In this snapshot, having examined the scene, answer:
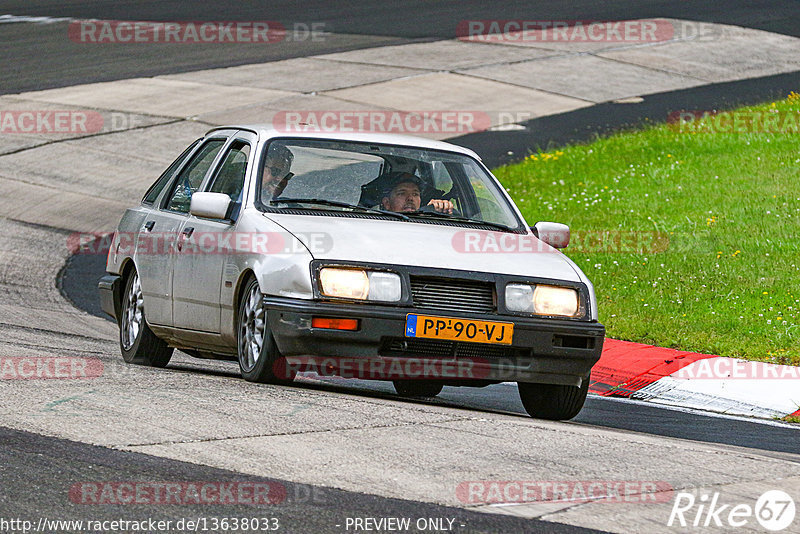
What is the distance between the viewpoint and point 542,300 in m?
7.58

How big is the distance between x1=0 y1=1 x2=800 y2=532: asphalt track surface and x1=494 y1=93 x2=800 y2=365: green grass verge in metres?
1.58

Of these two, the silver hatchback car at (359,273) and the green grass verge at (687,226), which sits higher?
the silver hatchback car at (359,273)

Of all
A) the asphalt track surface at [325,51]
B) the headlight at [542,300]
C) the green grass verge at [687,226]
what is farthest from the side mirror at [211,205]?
the green grass verge at [687,226]

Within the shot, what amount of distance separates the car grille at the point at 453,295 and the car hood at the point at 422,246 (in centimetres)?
8

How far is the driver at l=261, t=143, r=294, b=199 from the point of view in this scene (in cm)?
827

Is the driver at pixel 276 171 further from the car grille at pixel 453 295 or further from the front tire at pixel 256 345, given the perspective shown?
the car grille at pixel 453 295

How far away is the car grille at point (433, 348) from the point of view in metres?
7.34

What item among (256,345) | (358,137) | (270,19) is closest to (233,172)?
(358,137)

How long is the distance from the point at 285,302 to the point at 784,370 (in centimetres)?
456

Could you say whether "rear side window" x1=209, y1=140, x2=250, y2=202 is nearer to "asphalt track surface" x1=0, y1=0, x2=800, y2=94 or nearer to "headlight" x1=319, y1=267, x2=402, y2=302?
"headlight" x1=319, y1=267, x2=402, y2=302

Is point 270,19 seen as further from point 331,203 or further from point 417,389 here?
point 331,203

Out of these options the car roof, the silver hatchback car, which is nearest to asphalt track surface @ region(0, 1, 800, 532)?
the silver hatchback car

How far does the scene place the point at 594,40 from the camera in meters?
31.4

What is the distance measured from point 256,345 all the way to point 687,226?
28.7 feet
